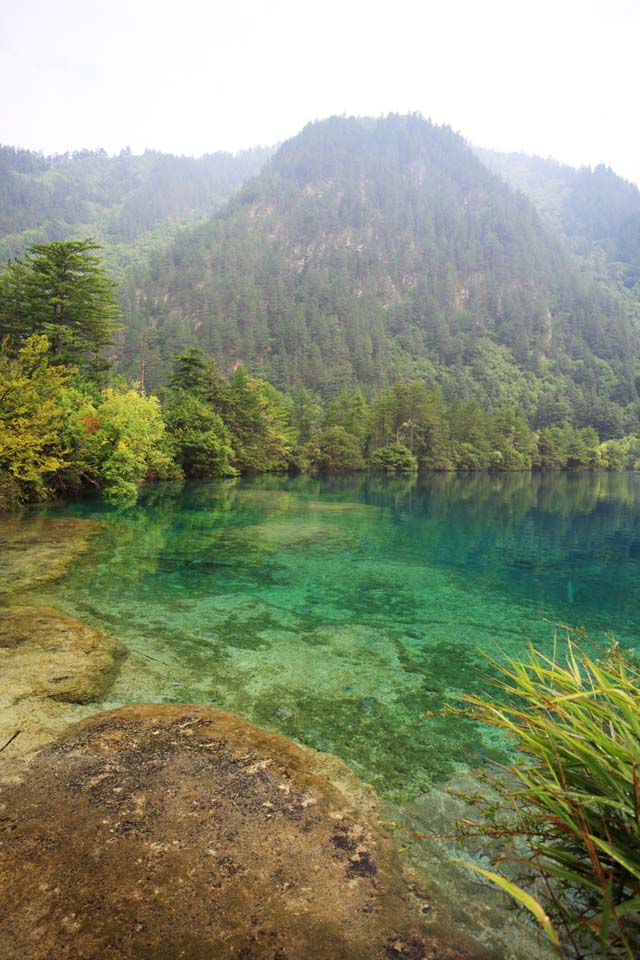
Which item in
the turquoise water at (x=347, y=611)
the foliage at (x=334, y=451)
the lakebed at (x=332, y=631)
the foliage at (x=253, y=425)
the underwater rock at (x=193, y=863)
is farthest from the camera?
the foliage at (x=334, y=451)

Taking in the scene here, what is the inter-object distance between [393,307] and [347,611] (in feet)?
469

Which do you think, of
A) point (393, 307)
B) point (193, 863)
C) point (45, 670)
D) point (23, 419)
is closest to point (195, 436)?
point (23, 419)

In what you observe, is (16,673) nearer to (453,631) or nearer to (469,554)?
(453,631)

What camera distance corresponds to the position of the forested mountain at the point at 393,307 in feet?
333

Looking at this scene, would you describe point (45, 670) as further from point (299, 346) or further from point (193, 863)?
point (299, 346)

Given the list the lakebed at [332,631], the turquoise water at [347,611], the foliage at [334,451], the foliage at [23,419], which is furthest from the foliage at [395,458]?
the foliage at [23,419]

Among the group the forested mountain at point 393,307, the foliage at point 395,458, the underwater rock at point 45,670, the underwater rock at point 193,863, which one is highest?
the forested mountain at point 393,307

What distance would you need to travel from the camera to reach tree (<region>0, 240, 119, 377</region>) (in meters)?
27.7

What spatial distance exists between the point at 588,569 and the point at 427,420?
53042 mm

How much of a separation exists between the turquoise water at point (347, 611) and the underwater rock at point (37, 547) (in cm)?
72

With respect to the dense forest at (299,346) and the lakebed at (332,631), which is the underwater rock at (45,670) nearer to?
the lakebed at (332,631)

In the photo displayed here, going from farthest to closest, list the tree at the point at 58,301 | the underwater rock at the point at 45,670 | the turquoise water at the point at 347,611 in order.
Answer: the tree at the point at 58,301 < the turquoise water at the point at 347,611 < the underwater rock at the point at 45,670

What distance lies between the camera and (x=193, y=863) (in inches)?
120

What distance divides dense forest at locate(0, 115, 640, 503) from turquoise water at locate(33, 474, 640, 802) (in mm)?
6452
